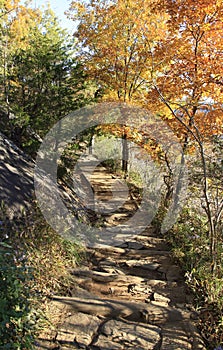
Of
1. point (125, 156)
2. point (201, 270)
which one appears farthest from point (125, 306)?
point (125, 156)

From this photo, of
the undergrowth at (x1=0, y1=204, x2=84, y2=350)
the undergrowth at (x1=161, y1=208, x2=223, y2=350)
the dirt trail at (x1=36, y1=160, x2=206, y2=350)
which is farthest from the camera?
the undergrowth at (x1=161, y1=208, x2=223, y2=350)

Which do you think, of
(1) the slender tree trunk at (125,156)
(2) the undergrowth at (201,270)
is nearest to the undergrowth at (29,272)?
(2) the undergrowth at (201,270)

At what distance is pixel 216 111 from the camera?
516 centimetres

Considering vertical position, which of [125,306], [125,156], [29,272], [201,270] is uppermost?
[125,156]

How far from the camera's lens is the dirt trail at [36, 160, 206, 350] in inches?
→ 108

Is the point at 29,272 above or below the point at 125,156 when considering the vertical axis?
below

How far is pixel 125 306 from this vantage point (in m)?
3.24

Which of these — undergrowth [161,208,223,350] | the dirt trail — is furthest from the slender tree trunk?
the dirt trail

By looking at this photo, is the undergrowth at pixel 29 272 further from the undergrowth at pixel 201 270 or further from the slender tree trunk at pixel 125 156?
the slender tree trunk at pixel 125 156

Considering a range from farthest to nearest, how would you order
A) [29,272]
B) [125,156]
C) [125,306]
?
[125,156] < [125,306] < [29,272]

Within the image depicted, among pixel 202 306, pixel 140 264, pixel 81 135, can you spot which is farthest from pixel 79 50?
pixel 202 306

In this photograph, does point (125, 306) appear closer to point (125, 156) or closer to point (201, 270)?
point (201, 270)

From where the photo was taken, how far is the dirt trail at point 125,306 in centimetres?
274

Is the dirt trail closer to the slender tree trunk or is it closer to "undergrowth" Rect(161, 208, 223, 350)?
"undergrowth" Rect(161, 208, 223, 350)
